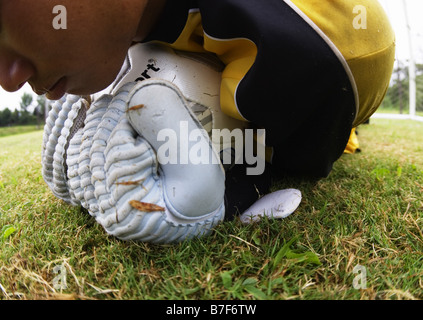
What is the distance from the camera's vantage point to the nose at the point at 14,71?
72 cm

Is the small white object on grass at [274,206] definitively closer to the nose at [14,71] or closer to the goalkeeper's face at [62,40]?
the goalkeeper's face at [62,40]

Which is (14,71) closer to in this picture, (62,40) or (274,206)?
(62,40)

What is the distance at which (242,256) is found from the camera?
2.30 ft

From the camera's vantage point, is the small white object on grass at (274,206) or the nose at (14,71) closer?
the nose at (14,71)

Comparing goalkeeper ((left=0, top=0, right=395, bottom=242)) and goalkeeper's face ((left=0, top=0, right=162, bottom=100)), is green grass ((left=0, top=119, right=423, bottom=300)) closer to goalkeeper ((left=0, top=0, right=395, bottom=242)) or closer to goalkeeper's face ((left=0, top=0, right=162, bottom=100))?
goalkeeper ((left=0, top=0, right=395, bottom=242))

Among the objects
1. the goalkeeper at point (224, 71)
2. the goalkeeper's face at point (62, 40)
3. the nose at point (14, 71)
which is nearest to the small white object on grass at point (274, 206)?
the goalkeeper at point (224, 71)

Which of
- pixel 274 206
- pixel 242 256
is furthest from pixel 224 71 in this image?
pixel 242 256

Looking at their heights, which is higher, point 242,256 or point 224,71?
point 224,71

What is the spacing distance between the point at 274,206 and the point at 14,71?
0.67m

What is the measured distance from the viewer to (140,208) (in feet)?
2.33

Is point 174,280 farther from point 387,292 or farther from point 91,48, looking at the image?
point 91,48

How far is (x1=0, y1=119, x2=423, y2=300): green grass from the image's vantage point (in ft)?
2.07

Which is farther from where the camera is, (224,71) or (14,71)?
(224,71)

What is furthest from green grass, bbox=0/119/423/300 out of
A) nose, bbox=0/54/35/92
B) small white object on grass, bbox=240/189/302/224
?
nose, bbox=0/54/35/92
